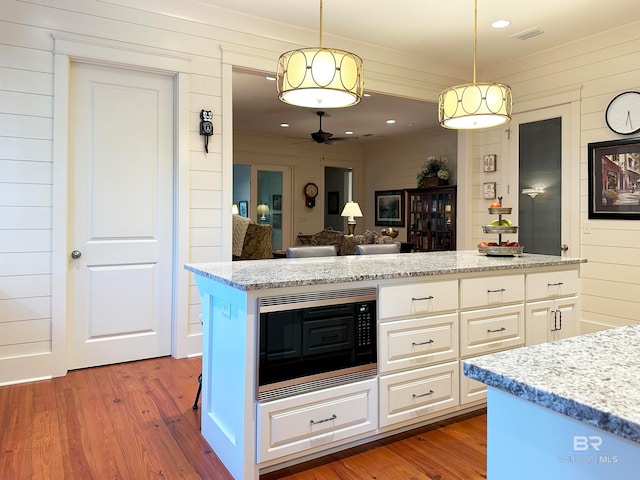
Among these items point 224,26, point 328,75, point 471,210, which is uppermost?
point 224,26

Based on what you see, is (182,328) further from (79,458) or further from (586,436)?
(586,436)

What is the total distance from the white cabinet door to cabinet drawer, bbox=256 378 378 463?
4.09ft

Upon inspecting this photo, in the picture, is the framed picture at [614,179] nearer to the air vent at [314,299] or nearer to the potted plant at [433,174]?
the air vent at [314,299]

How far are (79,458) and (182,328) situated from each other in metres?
1.65

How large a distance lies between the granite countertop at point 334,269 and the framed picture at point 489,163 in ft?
8.12

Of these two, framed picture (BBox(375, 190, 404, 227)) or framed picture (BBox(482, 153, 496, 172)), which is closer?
framed picture (BBox(482, 153, 496, 172))

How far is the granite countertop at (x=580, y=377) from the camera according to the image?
68 centimetres

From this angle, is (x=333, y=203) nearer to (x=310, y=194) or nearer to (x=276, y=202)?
(x=310, y=194)

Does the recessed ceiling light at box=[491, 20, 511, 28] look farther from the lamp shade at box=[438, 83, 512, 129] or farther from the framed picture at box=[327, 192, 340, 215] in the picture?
the framed picture at box=[327, 192, 340, 215]

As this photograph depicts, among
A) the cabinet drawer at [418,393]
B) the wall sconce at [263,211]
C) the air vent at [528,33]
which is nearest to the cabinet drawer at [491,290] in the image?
the cabinet drawer at [418,393]

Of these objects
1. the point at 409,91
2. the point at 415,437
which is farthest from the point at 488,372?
the point at 409,91

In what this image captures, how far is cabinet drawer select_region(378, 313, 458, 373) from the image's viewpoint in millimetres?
2299

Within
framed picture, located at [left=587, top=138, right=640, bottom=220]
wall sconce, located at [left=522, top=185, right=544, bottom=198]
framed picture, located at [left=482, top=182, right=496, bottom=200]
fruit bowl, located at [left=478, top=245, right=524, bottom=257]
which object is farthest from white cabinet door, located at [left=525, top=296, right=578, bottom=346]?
framed picture, located at [left=482, top=182, right=496, bottom=200]

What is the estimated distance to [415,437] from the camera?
248cm
